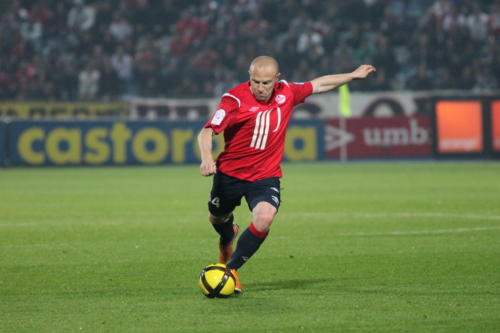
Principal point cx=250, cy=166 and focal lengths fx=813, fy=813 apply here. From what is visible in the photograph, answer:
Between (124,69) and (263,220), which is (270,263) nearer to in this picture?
(263,220)

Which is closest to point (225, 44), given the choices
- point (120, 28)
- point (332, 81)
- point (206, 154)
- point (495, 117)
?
point (120, 28)

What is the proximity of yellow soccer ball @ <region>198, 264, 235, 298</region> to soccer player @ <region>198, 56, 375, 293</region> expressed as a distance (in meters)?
0.12

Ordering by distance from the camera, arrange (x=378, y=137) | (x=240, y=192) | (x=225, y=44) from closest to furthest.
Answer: (x=240, y=192) < (x=378, y=137) < (x=225, y=44)

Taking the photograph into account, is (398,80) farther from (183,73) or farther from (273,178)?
(273,178)

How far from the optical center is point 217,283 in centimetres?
527

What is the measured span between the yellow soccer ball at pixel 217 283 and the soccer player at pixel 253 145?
12 cm

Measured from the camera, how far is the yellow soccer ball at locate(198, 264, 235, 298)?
5273 mm

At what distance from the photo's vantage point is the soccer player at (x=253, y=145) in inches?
221

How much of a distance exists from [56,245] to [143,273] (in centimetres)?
210

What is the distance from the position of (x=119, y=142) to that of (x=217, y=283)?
59.4 feet

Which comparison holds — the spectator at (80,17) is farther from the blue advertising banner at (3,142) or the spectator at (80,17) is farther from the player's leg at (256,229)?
the player's leg at (256,229)

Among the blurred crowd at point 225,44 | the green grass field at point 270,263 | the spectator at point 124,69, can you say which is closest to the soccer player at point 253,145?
the green grass field at point 270,263

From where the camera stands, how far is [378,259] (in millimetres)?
6953

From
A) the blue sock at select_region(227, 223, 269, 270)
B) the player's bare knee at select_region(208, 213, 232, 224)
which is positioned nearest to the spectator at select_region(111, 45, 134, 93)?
the player's bare knee at select_region(208, 213, 232, 224)
